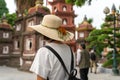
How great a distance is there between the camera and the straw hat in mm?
3094

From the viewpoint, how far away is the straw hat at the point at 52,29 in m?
3.09

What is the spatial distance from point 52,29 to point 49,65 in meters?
0.42

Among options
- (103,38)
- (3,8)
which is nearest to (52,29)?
(103,38)

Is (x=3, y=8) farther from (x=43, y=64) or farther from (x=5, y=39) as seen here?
(x=43, y=64)

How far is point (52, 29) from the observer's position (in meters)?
3.16

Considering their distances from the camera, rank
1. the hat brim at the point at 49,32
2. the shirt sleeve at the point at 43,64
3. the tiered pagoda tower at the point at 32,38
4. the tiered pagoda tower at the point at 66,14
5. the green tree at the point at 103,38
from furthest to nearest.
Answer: the tiered pagoda tower at the point at 66,14 → the tiered pagoda tower at the point at 32,38 → the green tree at the point at 103,38 → the hat brim at the point at 49,32 → the shirt sleeve at the point at 43,64

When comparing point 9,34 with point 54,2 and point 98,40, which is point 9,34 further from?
point 98,40

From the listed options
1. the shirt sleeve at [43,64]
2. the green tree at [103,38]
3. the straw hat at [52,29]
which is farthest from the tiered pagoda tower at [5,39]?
the shirt sleeve at [43,64]

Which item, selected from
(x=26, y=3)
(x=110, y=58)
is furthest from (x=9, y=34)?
(x=110, y=58)

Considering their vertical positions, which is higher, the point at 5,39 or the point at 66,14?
the point at 66,14

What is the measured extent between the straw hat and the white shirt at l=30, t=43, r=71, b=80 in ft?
0.34

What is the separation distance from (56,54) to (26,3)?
31.5 m

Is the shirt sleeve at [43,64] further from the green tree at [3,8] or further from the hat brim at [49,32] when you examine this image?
the green tree at [3,8]

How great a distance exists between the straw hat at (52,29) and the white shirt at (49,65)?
104 mm
